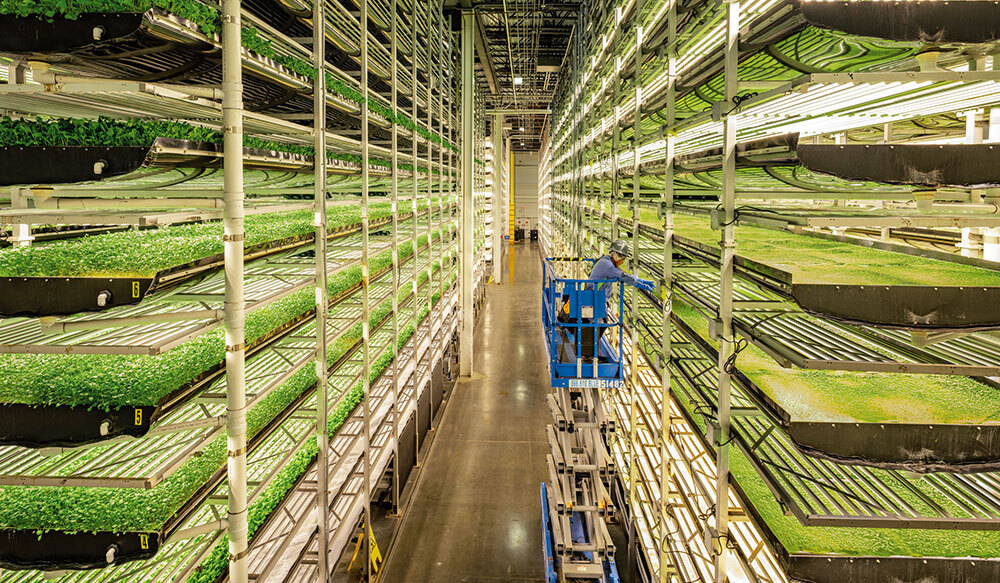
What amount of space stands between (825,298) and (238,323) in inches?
112

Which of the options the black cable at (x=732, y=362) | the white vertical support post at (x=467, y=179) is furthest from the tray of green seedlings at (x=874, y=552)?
the white vertical support post at (x=467, y=179)

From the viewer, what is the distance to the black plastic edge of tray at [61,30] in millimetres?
2262

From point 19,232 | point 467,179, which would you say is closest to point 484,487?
point 19,232

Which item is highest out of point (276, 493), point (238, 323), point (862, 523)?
point (238, 323)

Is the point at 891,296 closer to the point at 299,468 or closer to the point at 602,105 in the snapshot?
the point at 299,468

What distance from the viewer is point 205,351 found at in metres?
2.98

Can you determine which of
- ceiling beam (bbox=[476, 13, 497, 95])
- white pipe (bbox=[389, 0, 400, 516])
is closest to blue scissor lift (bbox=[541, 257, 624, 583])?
white pipe (bbox=[389, 0, 400, 516])

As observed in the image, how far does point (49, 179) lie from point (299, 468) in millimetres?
2670

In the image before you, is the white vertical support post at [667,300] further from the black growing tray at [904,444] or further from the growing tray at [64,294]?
the growing tray at [64,294]

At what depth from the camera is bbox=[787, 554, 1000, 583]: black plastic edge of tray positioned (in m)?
2.15

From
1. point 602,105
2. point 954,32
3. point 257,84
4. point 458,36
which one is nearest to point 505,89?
point 458,36

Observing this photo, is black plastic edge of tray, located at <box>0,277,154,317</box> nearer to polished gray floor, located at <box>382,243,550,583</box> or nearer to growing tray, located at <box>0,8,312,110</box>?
growing tray, located at <box>0,8,312,110</box>

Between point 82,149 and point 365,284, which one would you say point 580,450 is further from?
point 82,149

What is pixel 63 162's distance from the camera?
2328 millimetres
